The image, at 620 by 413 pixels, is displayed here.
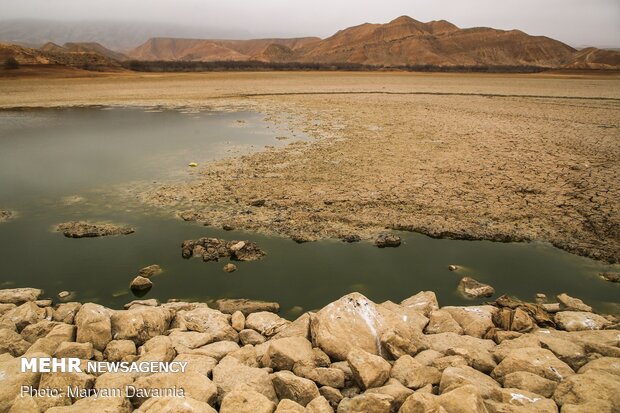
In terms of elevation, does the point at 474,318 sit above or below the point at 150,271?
above

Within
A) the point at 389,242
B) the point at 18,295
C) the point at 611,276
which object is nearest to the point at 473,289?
the point at 389,242

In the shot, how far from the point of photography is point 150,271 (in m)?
5.95

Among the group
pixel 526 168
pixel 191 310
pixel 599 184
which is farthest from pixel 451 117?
pixel 191 310

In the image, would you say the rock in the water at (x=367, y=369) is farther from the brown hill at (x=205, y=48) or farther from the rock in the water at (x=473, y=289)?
the brown hill at (x=205, y=48)

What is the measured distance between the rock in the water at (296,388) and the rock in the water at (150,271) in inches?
126

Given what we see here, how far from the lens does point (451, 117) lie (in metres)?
18.3

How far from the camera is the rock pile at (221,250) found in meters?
6.27

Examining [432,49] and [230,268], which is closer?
[230,268]

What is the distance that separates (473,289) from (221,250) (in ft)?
12.5

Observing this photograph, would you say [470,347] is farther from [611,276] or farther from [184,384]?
[611,276]

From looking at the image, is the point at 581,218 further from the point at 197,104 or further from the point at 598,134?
the point at 197,104

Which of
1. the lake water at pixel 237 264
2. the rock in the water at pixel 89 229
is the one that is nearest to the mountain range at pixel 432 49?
the lake water at pixel 237 264

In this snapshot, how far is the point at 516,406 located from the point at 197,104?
76.6ft

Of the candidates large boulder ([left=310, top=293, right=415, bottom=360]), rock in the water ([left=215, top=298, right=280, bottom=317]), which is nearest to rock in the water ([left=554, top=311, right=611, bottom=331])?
large boulder ([left=310, top=293, right=415, bottom=360])
